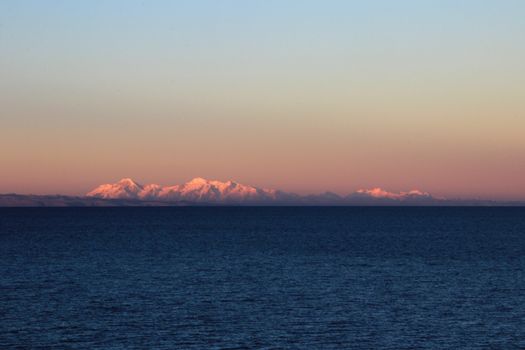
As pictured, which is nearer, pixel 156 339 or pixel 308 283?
pixel 156 339

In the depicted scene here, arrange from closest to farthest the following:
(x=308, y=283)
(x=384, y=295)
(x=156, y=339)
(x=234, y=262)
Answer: (x=156, y=339) < (x=384, y=295) < (x=308, y=283) < (x=234, y=262)

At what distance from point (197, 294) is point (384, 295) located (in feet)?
49.9

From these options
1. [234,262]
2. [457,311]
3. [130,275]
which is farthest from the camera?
[234,262]

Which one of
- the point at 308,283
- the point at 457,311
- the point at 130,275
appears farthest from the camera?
the point at 130,275

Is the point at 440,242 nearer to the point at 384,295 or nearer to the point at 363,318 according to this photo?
the point at 384,295

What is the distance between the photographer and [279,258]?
108062 mm

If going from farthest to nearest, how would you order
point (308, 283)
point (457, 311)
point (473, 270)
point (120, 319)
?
point (473, 270) < point (308, 283) < point (457, 311) < point (120, 319)

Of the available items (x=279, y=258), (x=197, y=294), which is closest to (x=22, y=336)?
(x=197, y=294)

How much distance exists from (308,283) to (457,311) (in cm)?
1958

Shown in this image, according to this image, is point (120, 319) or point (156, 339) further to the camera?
point (120, 319)

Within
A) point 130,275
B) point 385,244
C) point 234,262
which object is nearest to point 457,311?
point 130,275

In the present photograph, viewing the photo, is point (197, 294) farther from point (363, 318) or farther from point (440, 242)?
point (440, 242)

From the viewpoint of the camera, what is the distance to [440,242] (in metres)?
147

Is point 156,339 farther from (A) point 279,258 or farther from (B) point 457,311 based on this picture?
(A) point 279,258
